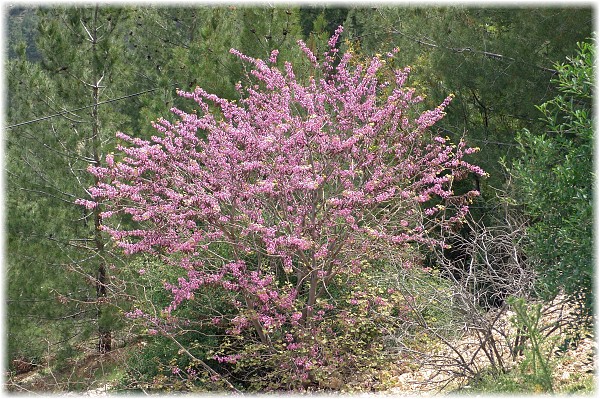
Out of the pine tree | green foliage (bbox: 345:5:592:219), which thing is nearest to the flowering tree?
green foliage (bbox: 345:5:592:219)

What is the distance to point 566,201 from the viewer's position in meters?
4.35

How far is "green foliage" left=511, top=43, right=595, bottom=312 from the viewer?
164 inches

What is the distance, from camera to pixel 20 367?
10055mm

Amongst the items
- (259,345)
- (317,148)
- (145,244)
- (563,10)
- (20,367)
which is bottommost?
(20,367)

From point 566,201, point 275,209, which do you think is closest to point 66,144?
point 275,209

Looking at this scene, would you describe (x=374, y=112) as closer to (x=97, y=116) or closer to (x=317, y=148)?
(x=317, y=148)

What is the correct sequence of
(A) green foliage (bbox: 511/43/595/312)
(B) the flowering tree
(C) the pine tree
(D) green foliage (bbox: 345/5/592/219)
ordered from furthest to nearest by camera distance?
(C) the pine tree
(D) green foliage (bbox: 345/5/592/219)
(B) the flowering tree
(A) green foliage (bbox: 511/43/595/312)

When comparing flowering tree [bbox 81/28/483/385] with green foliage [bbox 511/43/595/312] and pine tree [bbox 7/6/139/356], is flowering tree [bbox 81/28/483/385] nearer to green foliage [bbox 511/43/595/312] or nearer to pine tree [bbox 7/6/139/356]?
green foliage [bbox 511/43/595/312]

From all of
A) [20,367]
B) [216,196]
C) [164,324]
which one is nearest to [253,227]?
[216,196]

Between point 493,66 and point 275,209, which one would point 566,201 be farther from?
point 493,66

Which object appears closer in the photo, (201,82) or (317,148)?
(317,148)

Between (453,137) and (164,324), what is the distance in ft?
14.3

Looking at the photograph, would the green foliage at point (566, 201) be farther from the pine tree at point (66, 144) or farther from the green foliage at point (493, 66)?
the pine tree at point (66, 144)

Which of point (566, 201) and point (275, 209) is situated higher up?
point (566, 201)
